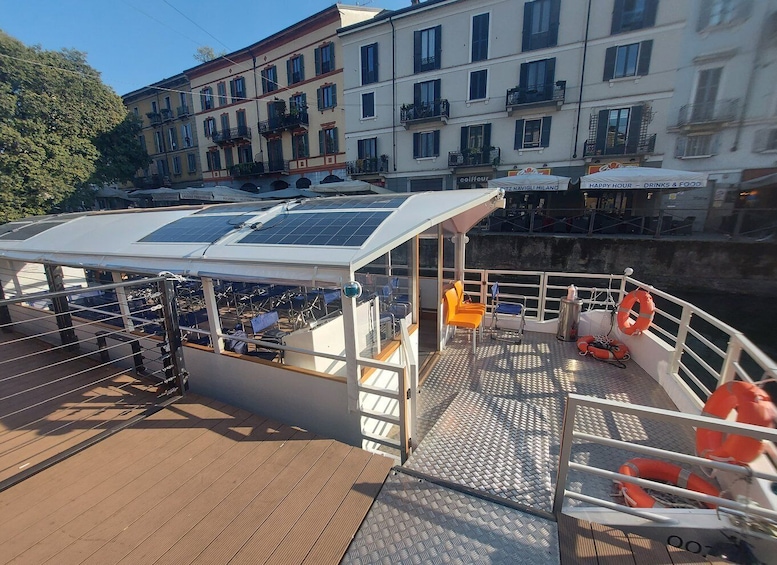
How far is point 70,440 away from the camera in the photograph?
2.98 metres

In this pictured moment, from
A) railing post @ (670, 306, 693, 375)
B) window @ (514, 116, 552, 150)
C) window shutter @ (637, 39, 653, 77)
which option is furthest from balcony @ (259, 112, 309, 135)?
railing post @ (670, 306, 693, 375)

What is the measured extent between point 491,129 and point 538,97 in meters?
2.54

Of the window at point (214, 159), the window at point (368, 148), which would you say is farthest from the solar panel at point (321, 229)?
the window at point (214, 159)

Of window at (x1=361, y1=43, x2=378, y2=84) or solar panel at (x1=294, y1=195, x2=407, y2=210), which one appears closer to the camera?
solar panel at (x1=294, y1=195, x2=407, y2=210)

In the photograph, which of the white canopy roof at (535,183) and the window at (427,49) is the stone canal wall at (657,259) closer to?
the white canopy roof at (535,183)

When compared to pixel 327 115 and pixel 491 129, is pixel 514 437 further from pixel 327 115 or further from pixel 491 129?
pixel 327 115

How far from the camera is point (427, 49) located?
1812 cm

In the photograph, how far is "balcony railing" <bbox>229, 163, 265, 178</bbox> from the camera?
24269 millimetres

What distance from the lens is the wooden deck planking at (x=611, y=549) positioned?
1.73 m

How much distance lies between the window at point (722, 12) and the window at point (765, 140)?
512cm

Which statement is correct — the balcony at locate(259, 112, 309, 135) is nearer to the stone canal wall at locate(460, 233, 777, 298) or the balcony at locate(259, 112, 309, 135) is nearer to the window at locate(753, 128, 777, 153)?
the stone canal wall at locate(460, 233, 777, 298)

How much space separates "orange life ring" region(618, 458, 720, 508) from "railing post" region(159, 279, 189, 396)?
4255 millimetres

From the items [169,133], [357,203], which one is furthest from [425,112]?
[169,133]

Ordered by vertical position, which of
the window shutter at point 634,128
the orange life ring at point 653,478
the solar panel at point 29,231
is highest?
the window shutter at point 634,128
